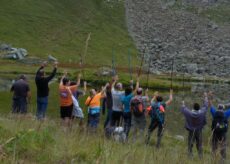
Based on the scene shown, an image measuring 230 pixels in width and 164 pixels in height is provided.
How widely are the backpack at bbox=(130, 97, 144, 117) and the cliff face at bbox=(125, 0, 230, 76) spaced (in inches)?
3249

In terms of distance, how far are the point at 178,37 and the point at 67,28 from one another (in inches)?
1128

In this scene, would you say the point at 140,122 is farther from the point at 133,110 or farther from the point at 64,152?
the point at 64,152

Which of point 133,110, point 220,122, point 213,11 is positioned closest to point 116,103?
point 133,110

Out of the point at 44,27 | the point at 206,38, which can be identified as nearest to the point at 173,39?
the point at 206,38

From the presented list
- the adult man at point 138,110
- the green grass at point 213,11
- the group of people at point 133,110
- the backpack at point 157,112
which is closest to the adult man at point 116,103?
the group of people at point 133,110

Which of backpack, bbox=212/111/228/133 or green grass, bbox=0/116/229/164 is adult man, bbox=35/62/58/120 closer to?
backpack, bbox=212/111/228/133

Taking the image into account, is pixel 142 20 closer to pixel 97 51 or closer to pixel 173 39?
pixel 173 39

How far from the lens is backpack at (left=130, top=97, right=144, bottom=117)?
24.3 meters

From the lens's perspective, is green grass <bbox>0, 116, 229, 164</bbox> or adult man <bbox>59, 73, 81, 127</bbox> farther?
adult man <bbox>59, 73, 81, 127</bbox>

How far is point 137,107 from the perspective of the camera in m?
24.5

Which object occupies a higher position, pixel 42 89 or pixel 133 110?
pixel 42 89

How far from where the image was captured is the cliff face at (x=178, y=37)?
116 m

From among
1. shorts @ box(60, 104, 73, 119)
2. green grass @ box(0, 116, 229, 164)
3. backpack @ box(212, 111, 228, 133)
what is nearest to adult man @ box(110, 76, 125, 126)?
shorts @ box(60, 104, 73, 119)

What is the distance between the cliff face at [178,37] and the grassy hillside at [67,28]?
419cm
